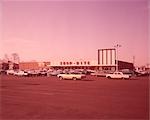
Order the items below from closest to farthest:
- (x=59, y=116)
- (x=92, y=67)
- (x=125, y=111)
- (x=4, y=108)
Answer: (x=59, y=116), (x=125, y=111), (x=4, y=108), (x=92, y=67)

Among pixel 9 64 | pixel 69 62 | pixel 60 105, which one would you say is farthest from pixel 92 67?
pixel 60 105

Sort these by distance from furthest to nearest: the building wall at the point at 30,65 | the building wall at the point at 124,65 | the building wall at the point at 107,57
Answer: the building wall at the point at 30,65
the building wall at the point at 124,65
the building wall at the point at 107,57

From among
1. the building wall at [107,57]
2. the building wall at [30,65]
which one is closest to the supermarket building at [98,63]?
the building wall at [107,57]

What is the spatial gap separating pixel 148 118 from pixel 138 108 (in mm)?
1783

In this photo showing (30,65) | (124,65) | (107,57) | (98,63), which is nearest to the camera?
(107,57)

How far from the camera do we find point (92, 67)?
278ft

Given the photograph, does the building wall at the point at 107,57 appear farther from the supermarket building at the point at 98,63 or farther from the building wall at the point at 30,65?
the building wall at the point at 30,65

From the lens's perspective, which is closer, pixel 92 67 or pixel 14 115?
pixel 14 115

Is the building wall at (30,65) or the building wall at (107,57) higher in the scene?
the building wall at (107,57)

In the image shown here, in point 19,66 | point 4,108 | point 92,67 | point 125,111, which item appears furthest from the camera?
point 19,66

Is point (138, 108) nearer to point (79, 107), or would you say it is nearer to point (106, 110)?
point (106, 110)

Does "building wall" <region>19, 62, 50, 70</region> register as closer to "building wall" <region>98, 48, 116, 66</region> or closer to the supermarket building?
the supermarket building

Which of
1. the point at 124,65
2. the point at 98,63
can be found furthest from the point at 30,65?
the point at 124,65

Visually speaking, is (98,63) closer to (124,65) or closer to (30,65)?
(124,65)
